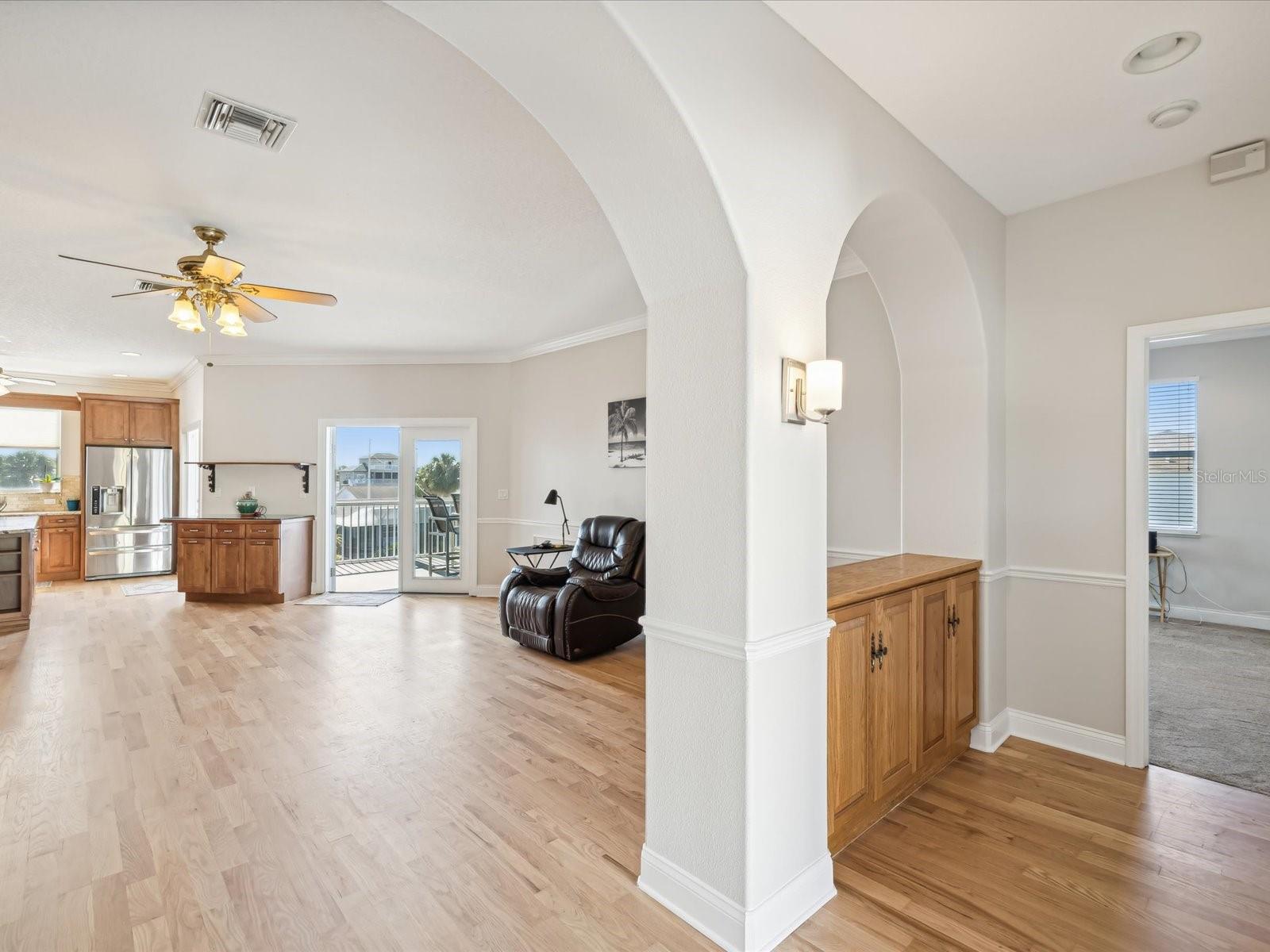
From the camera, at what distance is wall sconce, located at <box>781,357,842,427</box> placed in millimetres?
1934

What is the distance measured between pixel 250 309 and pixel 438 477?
3.44 meters

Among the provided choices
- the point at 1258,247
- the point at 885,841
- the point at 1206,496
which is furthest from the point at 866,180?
the point at 1206,496

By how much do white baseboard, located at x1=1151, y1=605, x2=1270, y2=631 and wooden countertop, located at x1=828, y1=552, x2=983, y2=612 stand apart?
13.9 feet

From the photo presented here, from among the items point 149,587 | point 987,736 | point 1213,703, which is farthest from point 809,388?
point 149,587

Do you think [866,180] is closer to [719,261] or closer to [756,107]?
[756,107]

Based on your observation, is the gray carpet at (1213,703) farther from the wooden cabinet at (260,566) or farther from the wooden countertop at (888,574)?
the wooden cabinet at (260,566)

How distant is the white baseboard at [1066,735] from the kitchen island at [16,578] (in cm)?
766

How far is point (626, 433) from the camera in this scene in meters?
5.76

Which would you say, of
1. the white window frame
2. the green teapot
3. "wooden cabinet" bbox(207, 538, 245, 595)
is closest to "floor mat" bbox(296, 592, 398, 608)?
"wooden cabinet" bbox(207, 538, 245, 595)

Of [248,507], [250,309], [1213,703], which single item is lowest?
[1213,703]

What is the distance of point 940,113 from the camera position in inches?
97.4

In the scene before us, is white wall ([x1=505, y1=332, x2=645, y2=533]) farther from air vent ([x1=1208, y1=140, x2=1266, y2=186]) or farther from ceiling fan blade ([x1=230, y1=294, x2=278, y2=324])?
air vent ([x1=1208, y1=140, x2=1266, y2=186])

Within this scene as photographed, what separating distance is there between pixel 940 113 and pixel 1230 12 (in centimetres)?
83

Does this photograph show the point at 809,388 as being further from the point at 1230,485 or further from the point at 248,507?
the point at 248,507
